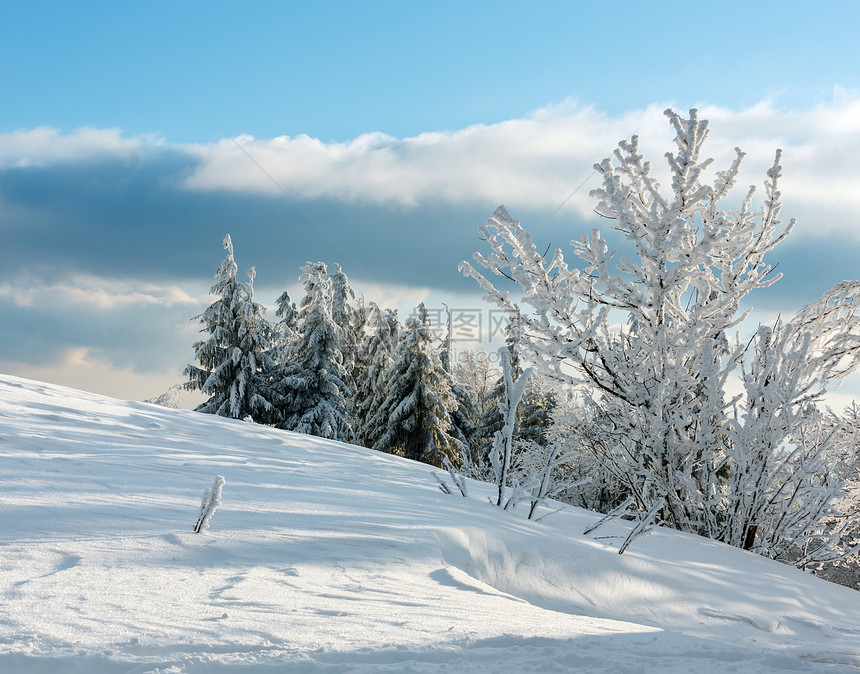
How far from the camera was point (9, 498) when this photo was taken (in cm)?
316

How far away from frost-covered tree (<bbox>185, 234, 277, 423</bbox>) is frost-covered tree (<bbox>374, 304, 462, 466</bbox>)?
14.5 ft

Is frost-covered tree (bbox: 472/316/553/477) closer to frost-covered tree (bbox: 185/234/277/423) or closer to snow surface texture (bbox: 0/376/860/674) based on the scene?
Answer: frost-covered tree (bbox: 185/234/277/423)

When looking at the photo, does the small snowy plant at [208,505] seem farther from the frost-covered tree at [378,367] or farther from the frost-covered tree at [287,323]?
the frost-covered tree at [287,323]

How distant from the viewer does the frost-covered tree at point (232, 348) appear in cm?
2091

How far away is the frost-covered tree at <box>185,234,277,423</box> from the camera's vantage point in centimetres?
2091

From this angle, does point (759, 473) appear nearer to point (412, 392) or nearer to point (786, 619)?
point (786, 619)

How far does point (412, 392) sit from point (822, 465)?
50.4 feet

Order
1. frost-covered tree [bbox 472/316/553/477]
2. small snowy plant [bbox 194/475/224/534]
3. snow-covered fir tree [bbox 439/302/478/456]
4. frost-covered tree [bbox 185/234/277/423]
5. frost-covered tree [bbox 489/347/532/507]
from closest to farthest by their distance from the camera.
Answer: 1. small snowy plant [bbox 194/475/224/534]
2. frost-covered tree [bbox 489/347/532/507]
3. frost-covered tree [bbox 185/234/277/423]
4. frost-covered tree [bbox 472/316/553/477]
5. snow-covered fir tree [bbox 439/302/478/456]

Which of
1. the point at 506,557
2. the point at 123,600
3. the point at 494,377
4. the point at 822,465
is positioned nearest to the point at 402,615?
the point at 123,600

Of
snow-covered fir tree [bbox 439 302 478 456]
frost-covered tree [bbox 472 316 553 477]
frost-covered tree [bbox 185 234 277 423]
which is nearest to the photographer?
frost-covered tree [bbox 185 234 277 423]

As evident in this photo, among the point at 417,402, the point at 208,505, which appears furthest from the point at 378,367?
the point at 208,505

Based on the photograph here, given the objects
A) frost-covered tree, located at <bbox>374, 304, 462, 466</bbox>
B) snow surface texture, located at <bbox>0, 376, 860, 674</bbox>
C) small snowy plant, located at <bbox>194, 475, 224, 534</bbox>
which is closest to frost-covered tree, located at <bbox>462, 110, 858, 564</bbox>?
snow surface texture, located at <bbox>0, 376, 860, 674</bbox>

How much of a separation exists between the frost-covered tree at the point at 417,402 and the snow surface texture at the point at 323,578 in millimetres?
15077

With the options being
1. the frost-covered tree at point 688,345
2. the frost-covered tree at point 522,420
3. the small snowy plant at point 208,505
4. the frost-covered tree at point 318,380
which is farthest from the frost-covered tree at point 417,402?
the small snowy plant at point 208,505
